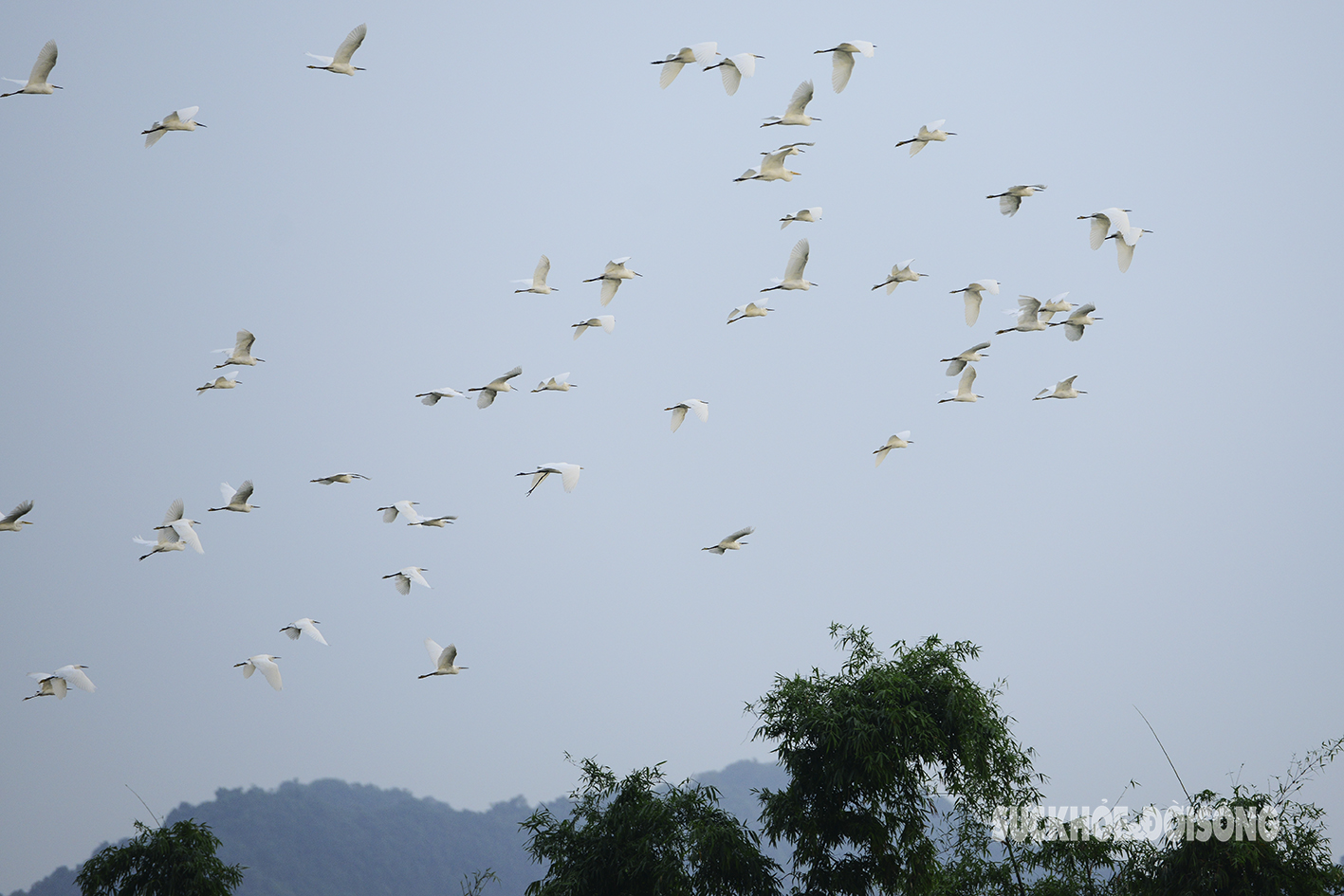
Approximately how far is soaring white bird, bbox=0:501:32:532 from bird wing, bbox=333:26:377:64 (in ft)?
19.9

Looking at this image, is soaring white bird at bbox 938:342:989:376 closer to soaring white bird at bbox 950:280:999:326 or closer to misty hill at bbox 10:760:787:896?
soaring white bird at bbox 950:280:999:326

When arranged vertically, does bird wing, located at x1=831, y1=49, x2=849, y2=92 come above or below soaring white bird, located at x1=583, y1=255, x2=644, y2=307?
above

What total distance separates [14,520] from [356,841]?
60.5m

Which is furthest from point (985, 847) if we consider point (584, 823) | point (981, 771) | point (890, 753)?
point (584, 823)

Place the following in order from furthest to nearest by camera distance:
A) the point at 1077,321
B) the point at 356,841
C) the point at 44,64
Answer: the point at 356,841 → the point at 1077,321 → the point at 44,64

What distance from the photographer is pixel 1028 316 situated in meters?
15.6

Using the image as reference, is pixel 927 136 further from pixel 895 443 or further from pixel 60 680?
pixel 60 680

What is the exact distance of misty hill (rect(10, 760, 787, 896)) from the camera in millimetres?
65875

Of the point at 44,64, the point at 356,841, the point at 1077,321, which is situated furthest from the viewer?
the point at 356,841

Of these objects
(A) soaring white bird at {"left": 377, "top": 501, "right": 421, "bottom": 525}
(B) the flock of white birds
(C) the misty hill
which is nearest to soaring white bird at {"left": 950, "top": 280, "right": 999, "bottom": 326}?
(B) the flock of white birds

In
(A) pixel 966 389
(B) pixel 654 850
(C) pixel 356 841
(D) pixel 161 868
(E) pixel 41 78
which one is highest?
(E) pixel 41 78

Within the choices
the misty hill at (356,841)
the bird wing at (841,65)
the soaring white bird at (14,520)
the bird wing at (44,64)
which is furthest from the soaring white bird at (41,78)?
the misty hill at (356,841)

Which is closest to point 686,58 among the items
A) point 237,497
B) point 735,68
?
point 735,68

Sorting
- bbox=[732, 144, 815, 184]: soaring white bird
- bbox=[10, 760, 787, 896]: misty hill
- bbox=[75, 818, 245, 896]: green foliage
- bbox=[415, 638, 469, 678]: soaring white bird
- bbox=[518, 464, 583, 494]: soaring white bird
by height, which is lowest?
bbox=[10, 760, 787, 896]: misty hill
